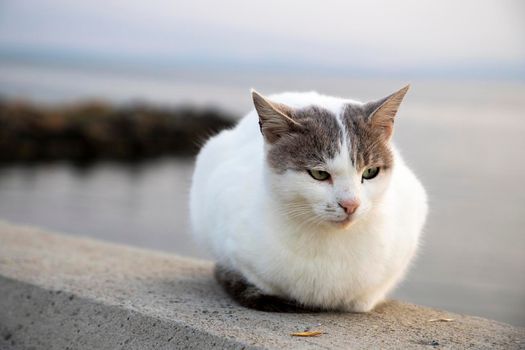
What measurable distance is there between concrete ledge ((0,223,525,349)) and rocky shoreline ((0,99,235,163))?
44.0 feet

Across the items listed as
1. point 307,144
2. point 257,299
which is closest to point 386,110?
point 307,144

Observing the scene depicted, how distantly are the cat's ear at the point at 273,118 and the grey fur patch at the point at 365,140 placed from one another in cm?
27

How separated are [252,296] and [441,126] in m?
17.1

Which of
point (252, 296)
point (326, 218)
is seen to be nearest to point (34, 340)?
point (252, 296)

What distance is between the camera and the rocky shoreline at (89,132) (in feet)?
57.7

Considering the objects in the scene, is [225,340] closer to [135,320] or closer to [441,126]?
[135,320]

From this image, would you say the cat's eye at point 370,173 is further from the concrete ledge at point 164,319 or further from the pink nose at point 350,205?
the concrete ledge at point 164,319

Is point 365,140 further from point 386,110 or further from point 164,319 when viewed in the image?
point 164,319

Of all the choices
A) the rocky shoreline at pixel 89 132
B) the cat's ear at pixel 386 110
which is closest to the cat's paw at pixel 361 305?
the cat's ear at pixel 386 110

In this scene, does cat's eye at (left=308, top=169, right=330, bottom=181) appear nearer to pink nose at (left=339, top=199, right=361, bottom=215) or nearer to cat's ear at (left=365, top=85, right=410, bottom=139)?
pink nose at (left=339, top=199, right=361, bottom=215)

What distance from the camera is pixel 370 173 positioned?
305 centimetres

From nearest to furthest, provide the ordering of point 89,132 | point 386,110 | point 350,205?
point 350,205 → point 386,110 → point 89,132

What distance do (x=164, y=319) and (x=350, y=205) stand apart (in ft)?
3.63

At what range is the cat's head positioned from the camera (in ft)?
9.55
